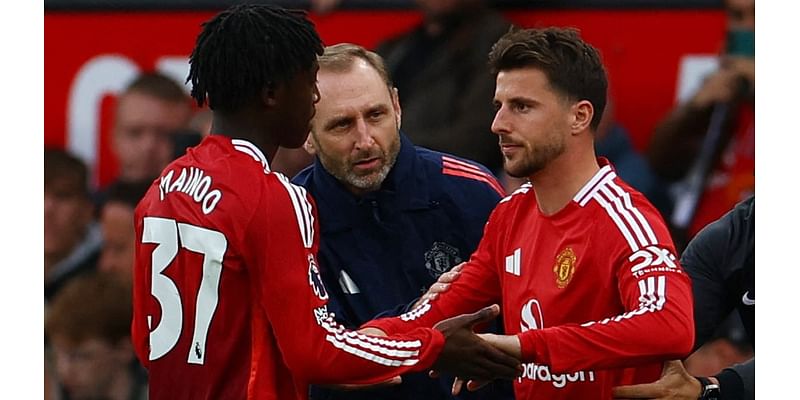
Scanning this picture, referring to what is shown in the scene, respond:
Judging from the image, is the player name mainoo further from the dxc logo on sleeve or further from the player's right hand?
the dxc logo on sleeve

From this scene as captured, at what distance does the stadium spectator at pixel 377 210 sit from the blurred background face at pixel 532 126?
2.31 ft

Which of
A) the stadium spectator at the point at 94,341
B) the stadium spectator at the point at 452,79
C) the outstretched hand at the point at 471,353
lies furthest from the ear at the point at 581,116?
the stadium spectator at the point at 94,341

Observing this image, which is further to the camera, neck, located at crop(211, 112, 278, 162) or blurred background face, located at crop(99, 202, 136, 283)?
blurred background face, located at crop(99, 202, 136, 283)

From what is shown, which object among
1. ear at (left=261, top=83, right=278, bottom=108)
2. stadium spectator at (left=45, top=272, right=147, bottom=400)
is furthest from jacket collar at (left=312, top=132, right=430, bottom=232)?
stadium spectator at (left=45, top=272, right=147, bottom=400)

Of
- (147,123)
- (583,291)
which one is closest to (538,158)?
(583,291)

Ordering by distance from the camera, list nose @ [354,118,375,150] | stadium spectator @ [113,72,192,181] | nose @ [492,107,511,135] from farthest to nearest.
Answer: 1. stadium spectator @ [113,72,192,181]
2. nose @ [354,118,375,150]
3. nose @ [492,107,511,135]

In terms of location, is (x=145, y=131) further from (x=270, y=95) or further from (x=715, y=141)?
(x=270, y=95)

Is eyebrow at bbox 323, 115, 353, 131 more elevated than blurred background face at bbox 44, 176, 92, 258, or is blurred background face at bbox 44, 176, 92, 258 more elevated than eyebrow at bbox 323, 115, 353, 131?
blurred background face at bbox 44, 176, 92, 258

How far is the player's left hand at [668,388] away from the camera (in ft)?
11.8

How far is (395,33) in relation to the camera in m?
7.00

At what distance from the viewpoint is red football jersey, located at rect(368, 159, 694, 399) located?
11.4 feet

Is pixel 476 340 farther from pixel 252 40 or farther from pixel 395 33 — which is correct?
pixel 395 33

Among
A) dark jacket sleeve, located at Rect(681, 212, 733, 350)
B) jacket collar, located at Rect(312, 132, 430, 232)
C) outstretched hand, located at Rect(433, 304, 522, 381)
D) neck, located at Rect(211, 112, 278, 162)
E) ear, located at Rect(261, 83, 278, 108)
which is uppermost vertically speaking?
ear, located at Rect(261, 83, 278, 108)

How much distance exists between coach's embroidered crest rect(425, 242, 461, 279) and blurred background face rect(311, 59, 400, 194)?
0.26 meters
